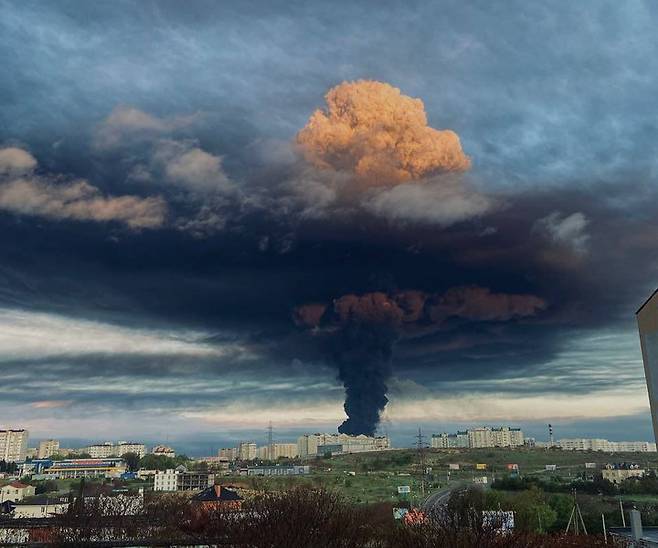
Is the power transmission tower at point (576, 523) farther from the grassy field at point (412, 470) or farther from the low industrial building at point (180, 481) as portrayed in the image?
the low industrial building at point (180, 481)

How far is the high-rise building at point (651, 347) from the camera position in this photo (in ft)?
68.3

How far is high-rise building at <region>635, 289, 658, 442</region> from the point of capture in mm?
20828

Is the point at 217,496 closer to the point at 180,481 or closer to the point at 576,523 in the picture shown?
the point at 576,523

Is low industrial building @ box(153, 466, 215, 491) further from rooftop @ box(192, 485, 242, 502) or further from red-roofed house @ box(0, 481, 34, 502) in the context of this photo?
rooftop @ box(192, 485, 242, 502)

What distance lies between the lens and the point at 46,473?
180375mm

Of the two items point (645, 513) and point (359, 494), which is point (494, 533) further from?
point (359, 494)

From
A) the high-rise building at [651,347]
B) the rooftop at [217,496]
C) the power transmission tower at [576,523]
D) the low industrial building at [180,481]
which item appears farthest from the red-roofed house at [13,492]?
the high-rise building at [651,347]

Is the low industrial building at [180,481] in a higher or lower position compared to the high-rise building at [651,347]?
lower

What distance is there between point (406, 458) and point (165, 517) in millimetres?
135844

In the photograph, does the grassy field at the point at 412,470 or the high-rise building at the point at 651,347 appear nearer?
the high-rise building at the point at 651,347

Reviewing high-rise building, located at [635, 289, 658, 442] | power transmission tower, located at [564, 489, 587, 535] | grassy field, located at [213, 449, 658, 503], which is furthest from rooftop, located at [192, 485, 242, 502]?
high-rise building, located at [635, 289, 658, 442]

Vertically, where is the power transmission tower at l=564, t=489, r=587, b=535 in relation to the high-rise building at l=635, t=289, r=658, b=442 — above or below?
below

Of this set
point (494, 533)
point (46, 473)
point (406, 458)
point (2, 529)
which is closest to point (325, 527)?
point (494, 533)

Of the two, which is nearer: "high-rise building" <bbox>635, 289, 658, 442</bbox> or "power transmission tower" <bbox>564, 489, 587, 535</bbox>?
"high-rise building" <bbox>635, 289, 658, 442</bbox>
